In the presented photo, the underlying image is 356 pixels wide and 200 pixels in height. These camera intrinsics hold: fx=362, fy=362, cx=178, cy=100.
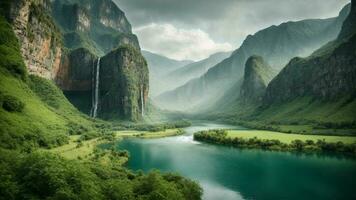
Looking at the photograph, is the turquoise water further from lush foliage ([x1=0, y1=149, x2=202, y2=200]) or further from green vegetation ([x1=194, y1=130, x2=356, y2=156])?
lush foliage ([x1=0, y1=149, x2=202, y2=200])

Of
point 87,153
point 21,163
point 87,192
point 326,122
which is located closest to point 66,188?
point 87,192

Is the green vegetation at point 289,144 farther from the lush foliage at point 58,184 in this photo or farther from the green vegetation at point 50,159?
the lush foliage at point 58,184

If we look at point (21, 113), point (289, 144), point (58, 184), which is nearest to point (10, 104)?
point (21, 113)

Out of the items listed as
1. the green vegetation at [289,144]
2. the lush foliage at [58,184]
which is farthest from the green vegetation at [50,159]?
the green vegetation at [289,144]

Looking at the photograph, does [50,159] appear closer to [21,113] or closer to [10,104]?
[10,104]

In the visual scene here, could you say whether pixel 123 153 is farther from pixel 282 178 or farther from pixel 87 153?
pixel 282 178

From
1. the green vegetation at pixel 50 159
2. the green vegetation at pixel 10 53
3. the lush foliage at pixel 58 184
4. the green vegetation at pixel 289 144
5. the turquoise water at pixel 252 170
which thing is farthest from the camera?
the green vegetation at pixel 10 53

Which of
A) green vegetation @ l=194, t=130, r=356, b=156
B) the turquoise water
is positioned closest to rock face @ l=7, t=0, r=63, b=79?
the turquoise water
